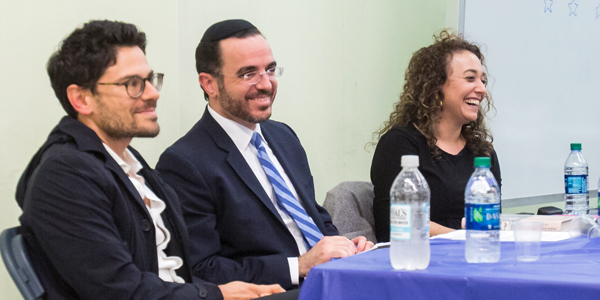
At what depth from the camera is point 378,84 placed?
148 inches

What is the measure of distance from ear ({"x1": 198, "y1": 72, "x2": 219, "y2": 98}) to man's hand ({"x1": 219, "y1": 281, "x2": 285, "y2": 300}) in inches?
29.5

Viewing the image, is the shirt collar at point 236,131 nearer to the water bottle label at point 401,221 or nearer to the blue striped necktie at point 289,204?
the blue striped necktie at point 289,204

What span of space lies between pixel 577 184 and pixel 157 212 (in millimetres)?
1567

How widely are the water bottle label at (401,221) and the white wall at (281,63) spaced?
1394 millimetres

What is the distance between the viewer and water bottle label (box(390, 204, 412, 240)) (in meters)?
1.30

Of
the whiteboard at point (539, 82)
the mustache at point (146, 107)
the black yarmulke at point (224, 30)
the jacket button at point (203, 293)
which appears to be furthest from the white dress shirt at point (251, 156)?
the whiteboard at point (539, 82)

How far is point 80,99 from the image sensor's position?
1.58 metres

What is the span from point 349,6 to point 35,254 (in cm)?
256

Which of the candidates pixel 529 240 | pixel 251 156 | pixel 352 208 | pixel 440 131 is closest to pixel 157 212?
pixel 251 156

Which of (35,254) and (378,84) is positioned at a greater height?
(378,84)

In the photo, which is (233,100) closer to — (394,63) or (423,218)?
(423,218)

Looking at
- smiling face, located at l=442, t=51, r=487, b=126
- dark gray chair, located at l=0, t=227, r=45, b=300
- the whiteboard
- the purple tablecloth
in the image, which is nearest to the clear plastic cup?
the purple tablecloth

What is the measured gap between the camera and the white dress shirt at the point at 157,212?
1.62 meters

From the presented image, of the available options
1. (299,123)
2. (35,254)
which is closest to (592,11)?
(299,123)
